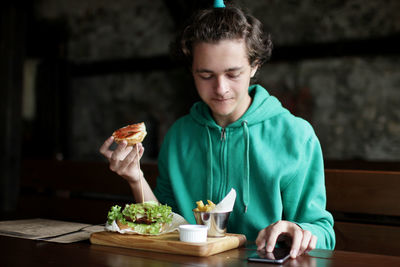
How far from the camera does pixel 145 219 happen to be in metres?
1.58

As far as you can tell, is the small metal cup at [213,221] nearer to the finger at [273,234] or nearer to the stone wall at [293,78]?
the finger at [273,234]

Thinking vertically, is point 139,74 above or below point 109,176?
above

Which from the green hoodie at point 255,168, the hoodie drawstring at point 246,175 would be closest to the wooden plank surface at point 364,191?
the green hoodie at point 255,168

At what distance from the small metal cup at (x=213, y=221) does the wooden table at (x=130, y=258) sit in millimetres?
93

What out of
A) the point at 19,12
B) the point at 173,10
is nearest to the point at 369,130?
the point at 173,10

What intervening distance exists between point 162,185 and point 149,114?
4.92 meters

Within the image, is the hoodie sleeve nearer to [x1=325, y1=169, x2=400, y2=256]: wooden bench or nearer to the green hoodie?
the green hoodie

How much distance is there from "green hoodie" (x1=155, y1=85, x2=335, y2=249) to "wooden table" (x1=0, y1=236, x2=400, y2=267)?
12.2 inches

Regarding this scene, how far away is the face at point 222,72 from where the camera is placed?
1.71m

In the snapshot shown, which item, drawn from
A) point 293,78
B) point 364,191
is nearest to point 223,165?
point 364,191

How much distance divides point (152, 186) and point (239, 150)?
1.46 metres

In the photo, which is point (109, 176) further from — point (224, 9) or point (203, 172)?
point (224, 9)

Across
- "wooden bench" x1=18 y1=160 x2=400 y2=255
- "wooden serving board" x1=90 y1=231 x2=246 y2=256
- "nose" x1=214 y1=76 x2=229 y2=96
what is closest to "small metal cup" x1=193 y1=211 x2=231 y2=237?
"wooden serving board" x1=90 y1=231 x2=246 y2=256

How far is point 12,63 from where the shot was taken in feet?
16.4
